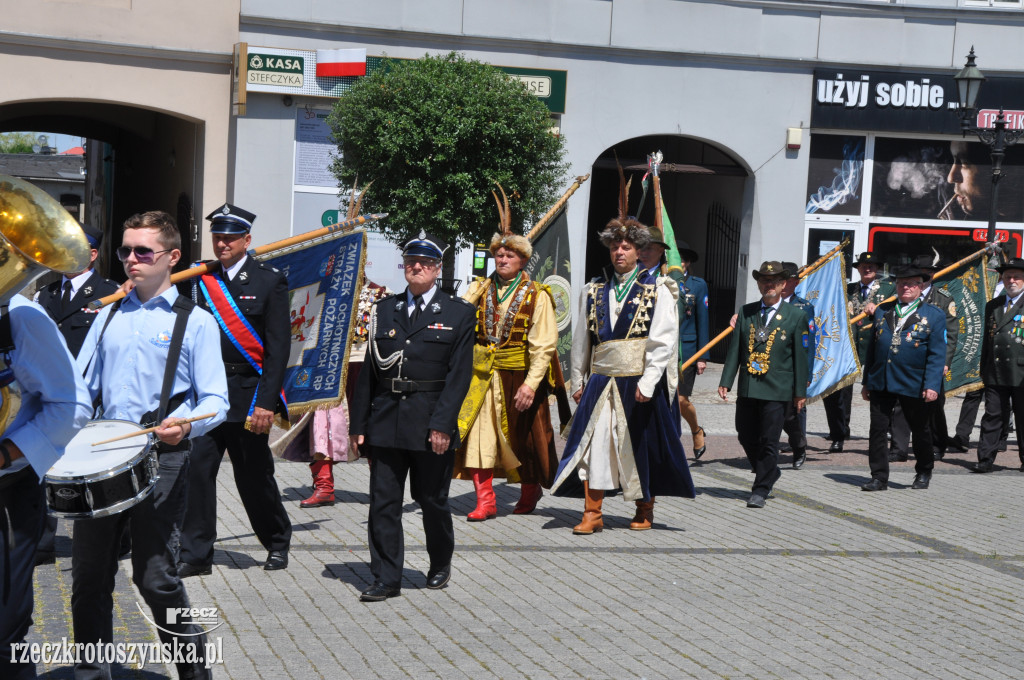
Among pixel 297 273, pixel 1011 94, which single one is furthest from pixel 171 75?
pixel 1011 94

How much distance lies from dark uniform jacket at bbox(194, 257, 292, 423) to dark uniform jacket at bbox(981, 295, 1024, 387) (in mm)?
7941

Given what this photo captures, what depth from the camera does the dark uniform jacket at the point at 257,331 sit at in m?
6.73

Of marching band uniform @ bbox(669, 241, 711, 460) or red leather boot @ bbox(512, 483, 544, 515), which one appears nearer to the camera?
red leather boot @ bbox(512, 483, 544, 515)

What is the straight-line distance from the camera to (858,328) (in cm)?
1316

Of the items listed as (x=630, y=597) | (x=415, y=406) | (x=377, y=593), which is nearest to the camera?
(x=377, y=593)

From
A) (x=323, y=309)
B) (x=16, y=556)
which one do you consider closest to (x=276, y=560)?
(x=323, y=309)

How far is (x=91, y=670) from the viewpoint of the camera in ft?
15.2

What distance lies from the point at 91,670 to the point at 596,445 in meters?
4.27

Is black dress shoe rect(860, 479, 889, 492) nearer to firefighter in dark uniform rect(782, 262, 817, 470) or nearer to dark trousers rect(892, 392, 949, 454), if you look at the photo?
firefighter in dark uniform rect(782, 262, 817, 470)

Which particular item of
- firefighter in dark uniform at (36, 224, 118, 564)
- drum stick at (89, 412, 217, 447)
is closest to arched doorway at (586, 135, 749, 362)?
firefighter in dark uniform at (36, 224, 118, 564)

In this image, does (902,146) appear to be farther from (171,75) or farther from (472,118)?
(171,75)

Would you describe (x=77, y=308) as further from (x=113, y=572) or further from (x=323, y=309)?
(x=113, y=572)

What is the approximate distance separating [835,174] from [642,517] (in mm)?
11929

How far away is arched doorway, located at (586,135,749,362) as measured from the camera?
19.7m
